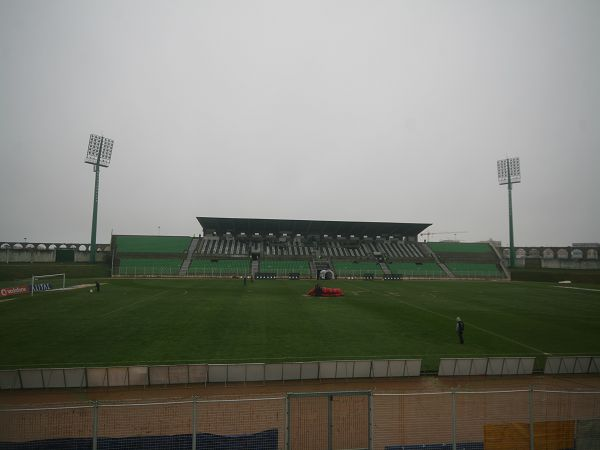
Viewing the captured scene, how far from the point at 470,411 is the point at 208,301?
95.4ft

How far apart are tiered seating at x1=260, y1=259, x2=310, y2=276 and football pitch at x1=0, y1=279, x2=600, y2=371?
32.2 m

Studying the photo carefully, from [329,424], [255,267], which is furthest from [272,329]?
[255,267]

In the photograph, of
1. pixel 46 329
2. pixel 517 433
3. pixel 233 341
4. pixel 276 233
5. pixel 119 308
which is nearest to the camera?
pixel 517 433

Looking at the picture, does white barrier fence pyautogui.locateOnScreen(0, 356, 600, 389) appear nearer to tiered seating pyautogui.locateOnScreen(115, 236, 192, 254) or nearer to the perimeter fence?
the perimeter fence

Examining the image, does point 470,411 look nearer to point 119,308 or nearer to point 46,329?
point 46,329

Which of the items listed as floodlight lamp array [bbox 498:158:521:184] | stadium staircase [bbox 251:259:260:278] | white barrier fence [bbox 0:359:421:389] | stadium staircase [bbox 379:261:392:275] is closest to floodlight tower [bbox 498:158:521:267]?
floodlight lamp array [bbox 498:158:521:184]

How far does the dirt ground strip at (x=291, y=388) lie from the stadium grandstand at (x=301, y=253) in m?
52.2

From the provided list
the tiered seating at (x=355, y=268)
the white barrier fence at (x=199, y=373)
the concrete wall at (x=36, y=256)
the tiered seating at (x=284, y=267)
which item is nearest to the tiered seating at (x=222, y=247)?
the tiered seating at (x=284, y=267)

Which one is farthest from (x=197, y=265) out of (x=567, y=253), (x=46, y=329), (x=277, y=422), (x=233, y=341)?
(x=567, y=253)

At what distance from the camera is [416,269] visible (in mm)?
76562

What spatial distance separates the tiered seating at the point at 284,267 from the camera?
71688 mm

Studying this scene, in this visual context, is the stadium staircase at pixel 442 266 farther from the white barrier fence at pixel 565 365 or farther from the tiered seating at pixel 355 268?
the white barrier fence at pixel 565 365

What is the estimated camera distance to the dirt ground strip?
13.4 meters

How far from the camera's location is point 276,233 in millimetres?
89250
